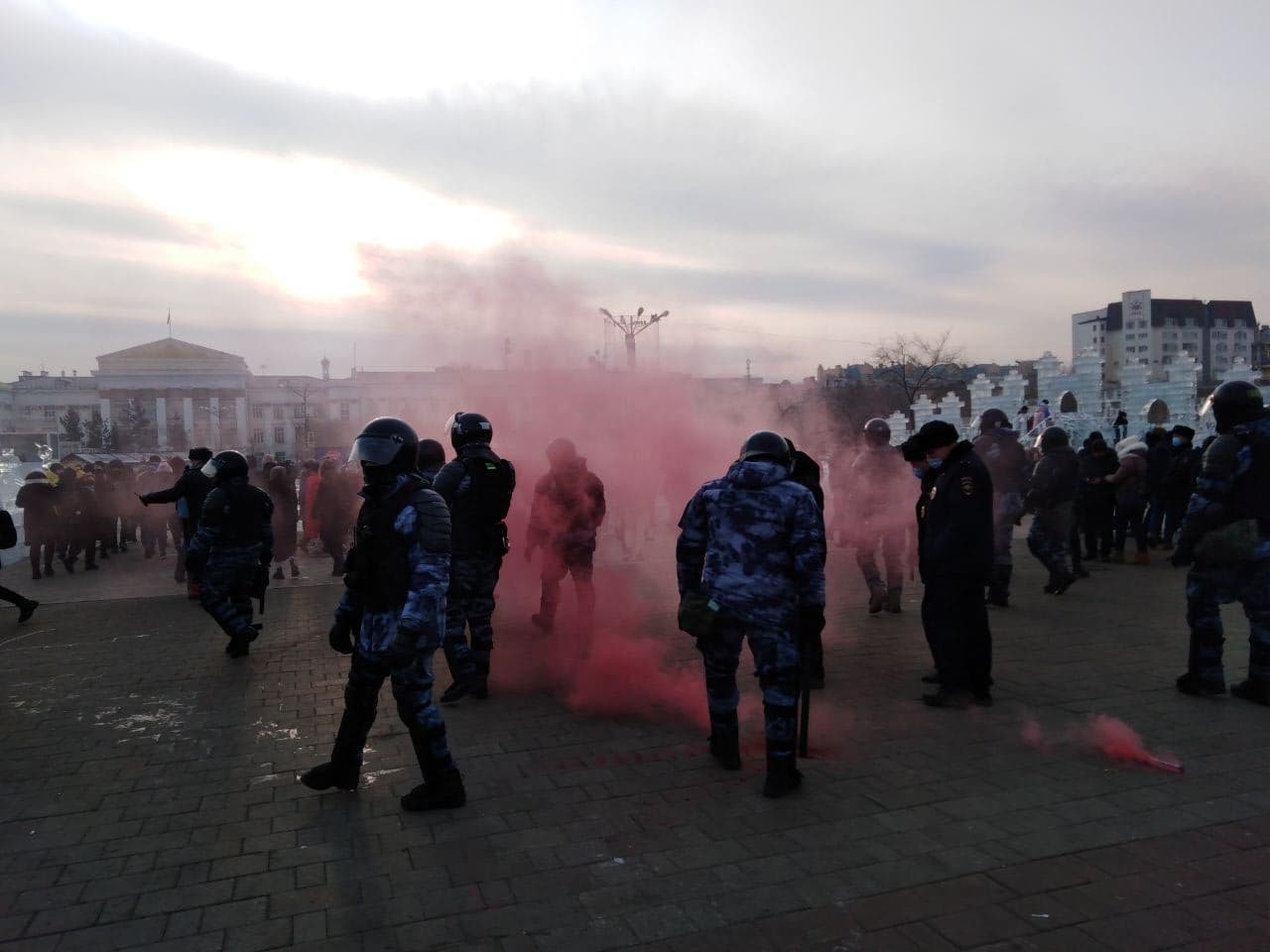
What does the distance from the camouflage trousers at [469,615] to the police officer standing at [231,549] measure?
8.76 ft

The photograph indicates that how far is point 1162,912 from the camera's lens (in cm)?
333

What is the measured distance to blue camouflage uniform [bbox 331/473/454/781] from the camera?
4.36m

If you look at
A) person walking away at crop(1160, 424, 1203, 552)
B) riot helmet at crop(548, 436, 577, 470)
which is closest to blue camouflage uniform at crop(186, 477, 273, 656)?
riot helmet at crop(548, 436, 577, 470)

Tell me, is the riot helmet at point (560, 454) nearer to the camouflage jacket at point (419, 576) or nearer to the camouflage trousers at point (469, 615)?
the camouflage trousers at point (469, 615)

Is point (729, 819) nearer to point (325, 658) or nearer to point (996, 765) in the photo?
point (996, 765)

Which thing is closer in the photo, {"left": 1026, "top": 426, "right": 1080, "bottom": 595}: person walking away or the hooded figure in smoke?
the hooded figure in smoke

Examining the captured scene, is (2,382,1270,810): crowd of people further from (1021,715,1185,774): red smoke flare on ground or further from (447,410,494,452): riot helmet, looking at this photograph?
(1021,715,1185,774): red smoke flare on ground

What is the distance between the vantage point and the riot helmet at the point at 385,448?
446cm

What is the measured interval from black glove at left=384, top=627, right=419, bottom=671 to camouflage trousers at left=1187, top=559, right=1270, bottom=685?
213 inches

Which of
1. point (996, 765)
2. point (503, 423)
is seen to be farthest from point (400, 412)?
point (996, 765)

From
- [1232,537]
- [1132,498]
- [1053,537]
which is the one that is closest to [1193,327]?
[1132,498]

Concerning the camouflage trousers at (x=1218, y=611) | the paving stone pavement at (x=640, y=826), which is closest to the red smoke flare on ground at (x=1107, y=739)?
the paving stone pavement at (x=640, y=826)

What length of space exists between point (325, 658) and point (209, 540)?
5.03ft

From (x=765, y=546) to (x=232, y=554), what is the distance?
222 inches
